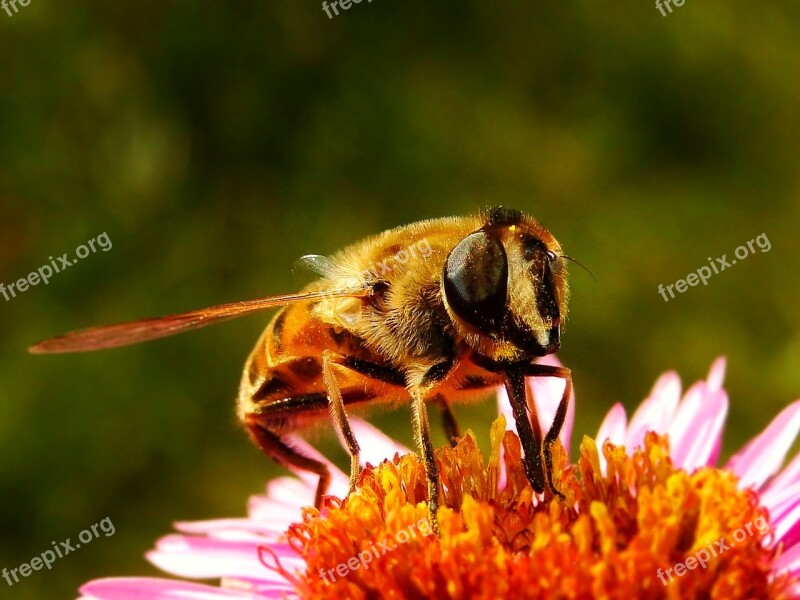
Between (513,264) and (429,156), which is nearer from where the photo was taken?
(513,264)

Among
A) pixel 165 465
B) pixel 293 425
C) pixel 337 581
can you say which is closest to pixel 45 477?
pixel 165 465

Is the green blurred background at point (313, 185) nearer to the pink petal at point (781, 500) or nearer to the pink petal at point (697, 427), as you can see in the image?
the pink petal at point (697, 427)

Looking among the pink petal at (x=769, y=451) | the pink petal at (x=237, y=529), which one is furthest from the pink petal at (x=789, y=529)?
the pink petal at (x=237, y=529)

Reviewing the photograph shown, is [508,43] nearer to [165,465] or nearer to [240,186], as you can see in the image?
[240,186]

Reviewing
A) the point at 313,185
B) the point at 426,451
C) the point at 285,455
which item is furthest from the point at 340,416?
the point at 313,185

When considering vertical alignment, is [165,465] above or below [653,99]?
below
